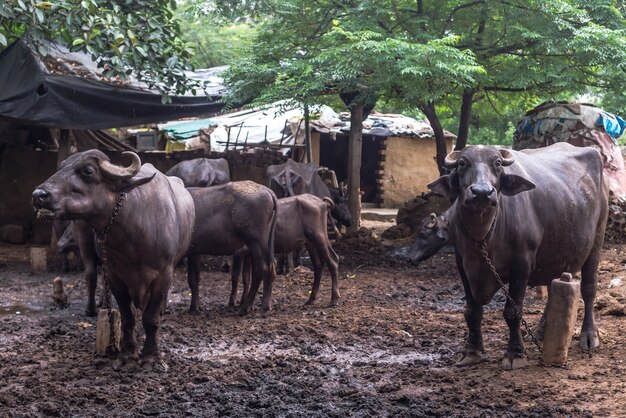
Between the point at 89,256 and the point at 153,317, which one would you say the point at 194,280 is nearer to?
the point at 89,256

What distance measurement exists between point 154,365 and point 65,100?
6.85m

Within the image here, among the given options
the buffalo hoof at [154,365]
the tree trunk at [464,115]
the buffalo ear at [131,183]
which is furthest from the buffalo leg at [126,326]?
the tree trunk at [464,115]

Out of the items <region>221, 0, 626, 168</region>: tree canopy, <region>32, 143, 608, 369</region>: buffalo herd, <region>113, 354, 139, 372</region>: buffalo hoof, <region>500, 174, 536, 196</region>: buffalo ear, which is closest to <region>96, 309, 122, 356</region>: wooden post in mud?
<region>32, 143, 608, 369</region>: buffalo herd

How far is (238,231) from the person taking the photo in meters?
9.77

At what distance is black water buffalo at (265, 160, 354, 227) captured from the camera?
14.3 meters

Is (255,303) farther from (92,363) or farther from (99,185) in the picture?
(99,185)

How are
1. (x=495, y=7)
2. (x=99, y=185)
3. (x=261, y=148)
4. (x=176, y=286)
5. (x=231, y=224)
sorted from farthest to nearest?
(x=261, y=148) < (x=495, y=7) < (x=176, y=286) < (x=231, y=224) < (x=99, y=185)

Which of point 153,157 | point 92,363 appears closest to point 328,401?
point 92,363

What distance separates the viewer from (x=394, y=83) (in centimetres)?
1250

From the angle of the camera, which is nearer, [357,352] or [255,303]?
[357,352]

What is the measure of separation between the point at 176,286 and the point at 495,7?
265 inches

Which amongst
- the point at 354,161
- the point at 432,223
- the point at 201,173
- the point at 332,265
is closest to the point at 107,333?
the point at 332,265

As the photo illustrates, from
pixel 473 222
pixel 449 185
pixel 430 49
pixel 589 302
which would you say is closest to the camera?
pixel 473 222

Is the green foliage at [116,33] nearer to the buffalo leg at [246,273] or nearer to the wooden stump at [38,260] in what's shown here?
the wooden stump at [38,260]
